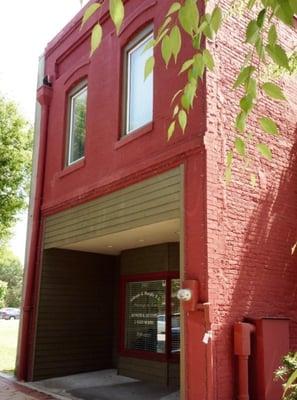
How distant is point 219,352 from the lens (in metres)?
6.20

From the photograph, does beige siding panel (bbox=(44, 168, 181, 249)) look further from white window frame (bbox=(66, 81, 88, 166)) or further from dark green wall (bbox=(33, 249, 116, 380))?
white window frame (bbox=(66, 81, 88, 166))

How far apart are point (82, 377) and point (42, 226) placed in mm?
3452

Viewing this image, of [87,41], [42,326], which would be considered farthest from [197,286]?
[87,41]

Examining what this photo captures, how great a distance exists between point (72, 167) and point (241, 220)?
14.2 ft

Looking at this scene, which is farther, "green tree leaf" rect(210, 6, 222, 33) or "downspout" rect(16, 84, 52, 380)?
"downspout" rect(16, 84, 52, 380)

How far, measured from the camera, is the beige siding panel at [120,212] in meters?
7.30

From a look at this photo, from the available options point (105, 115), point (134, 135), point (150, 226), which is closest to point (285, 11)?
point (150, 226)

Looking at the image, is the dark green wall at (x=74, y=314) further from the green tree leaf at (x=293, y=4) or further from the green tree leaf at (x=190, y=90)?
the green tree leaf at (x=293, y=4)

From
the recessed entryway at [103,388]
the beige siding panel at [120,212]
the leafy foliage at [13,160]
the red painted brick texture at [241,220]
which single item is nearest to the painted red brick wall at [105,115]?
the beige siding panel at [120,212]

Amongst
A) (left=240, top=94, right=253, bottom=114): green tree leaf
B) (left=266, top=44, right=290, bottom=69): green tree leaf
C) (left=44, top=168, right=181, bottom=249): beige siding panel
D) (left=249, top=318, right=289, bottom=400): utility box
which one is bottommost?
(left=249, top=318, right=289, bottom=400): utility box

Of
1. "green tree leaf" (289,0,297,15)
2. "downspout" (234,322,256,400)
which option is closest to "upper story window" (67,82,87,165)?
"downspout" (234,322,256,400)

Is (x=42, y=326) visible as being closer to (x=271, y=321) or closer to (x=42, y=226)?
(x=42, y=226)

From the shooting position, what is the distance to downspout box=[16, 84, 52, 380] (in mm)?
10133

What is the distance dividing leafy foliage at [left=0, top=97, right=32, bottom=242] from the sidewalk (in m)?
10.9
